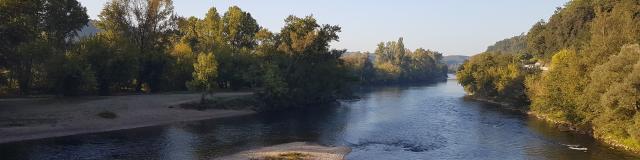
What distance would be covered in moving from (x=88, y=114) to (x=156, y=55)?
1189 inches

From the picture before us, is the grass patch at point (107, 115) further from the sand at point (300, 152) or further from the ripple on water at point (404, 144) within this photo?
the ripple on water at point (404, 144)

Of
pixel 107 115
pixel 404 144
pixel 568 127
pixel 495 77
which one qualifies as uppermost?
pixel 495 77

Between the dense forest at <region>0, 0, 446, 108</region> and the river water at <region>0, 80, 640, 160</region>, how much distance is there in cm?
1466

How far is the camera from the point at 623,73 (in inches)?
2055

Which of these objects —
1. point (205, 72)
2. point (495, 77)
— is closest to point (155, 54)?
point (205, 72)

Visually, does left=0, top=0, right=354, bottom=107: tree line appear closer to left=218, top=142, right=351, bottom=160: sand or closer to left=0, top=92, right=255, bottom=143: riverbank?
left=0, top=92, right=255, bottom=143: riverbank

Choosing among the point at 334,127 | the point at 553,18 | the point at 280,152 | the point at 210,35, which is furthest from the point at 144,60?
the point at 553,18

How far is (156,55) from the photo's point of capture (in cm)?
9775

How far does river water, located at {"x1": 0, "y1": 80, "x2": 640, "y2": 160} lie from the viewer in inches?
2013

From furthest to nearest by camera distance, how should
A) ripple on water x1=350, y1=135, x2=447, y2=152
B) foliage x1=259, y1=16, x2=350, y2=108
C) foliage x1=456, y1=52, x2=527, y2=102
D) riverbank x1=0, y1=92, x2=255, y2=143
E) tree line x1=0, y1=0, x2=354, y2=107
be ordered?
foliage x1=456, y1=52, x2=527, y2=102 → foliage x1=259, y1=16, x2=350, y2=108 → tree line x1=0, y1=0, x2=354, y2=107 → riverbank x1=0, y1=92, x2=255, y2=143 → ripple on water x1=350, y1=135, x2=447, y2=152

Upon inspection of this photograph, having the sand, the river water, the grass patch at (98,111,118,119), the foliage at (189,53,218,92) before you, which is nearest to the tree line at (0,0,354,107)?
the foliage at (189,53,218,92)

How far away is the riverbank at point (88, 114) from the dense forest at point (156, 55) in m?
4.21

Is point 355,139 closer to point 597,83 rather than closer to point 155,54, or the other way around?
point 597,83

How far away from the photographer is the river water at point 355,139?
51.1 m
